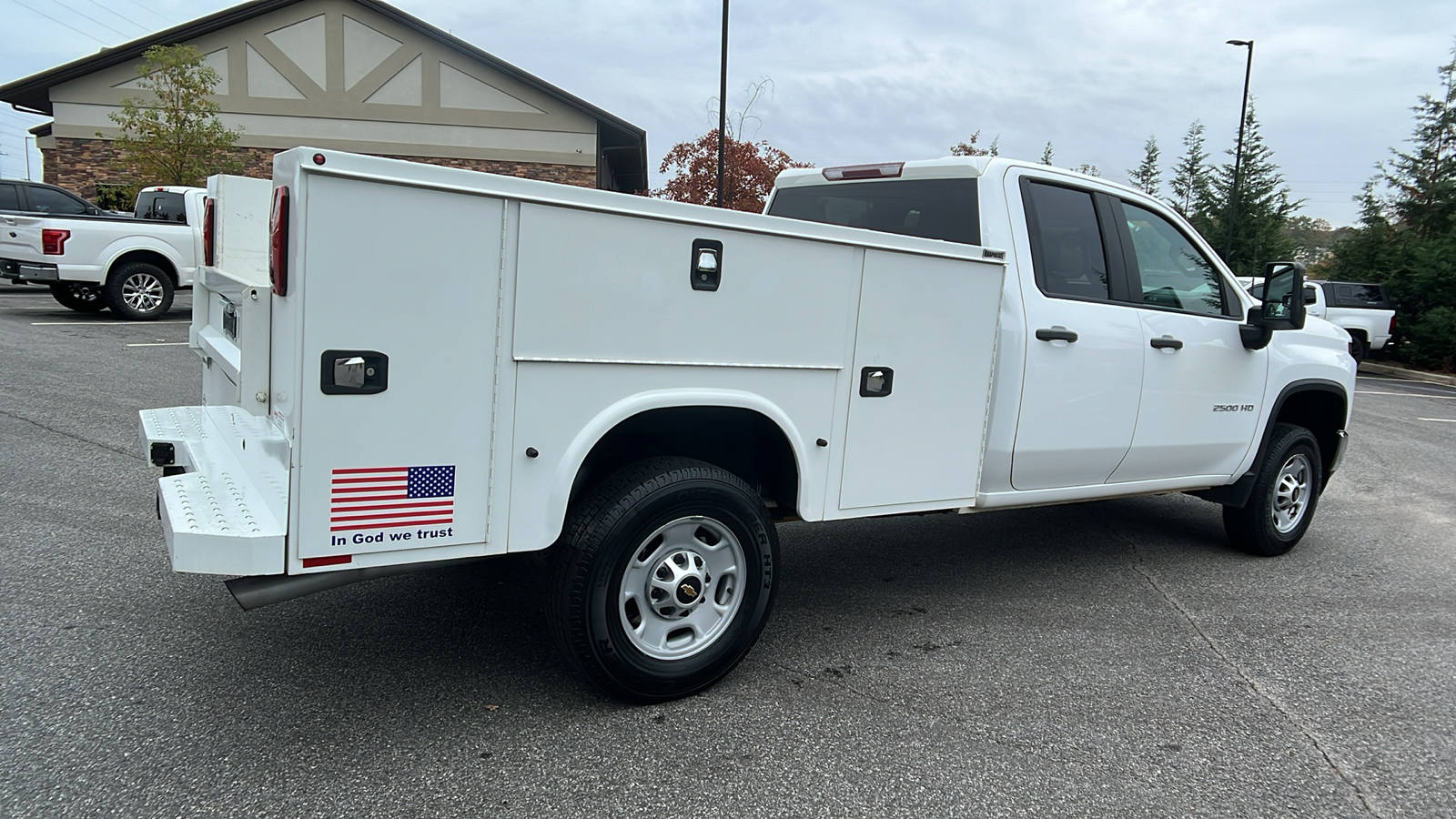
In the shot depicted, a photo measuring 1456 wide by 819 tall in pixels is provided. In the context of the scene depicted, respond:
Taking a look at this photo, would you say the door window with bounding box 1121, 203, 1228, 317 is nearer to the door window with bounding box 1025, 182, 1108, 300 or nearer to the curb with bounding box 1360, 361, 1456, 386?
the door window with bounding box 1025, 182, 1108, 300

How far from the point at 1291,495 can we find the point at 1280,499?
84mm

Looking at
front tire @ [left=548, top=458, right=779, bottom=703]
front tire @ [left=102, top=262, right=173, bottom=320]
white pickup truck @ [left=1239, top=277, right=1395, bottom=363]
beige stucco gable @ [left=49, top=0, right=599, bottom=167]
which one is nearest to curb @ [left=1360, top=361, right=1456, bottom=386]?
white pickup truck @ [left=1239, top=277, right=1395, bottom=363]

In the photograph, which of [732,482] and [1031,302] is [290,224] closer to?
[732,482]

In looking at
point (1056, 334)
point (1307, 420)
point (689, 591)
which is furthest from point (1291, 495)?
point (689, 591)

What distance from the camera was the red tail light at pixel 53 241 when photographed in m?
12.5

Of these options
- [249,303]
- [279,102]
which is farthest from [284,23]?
[249,303]

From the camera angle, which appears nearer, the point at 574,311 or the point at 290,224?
the point at 290,224

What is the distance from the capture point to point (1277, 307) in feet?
16.4

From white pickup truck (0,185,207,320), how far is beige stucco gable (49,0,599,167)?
43.5 feet

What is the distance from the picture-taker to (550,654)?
3.72 m

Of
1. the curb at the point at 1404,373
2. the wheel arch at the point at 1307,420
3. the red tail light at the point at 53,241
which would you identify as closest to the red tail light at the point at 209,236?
the wheel arch at the point at 1307,420

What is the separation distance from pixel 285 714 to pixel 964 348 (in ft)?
9.51

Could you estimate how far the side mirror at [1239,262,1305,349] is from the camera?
4953mm

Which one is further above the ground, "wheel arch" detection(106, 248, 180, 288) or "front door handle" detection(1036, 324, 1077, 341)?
"front door handle" detection(1036, 324, 1077, 341)
